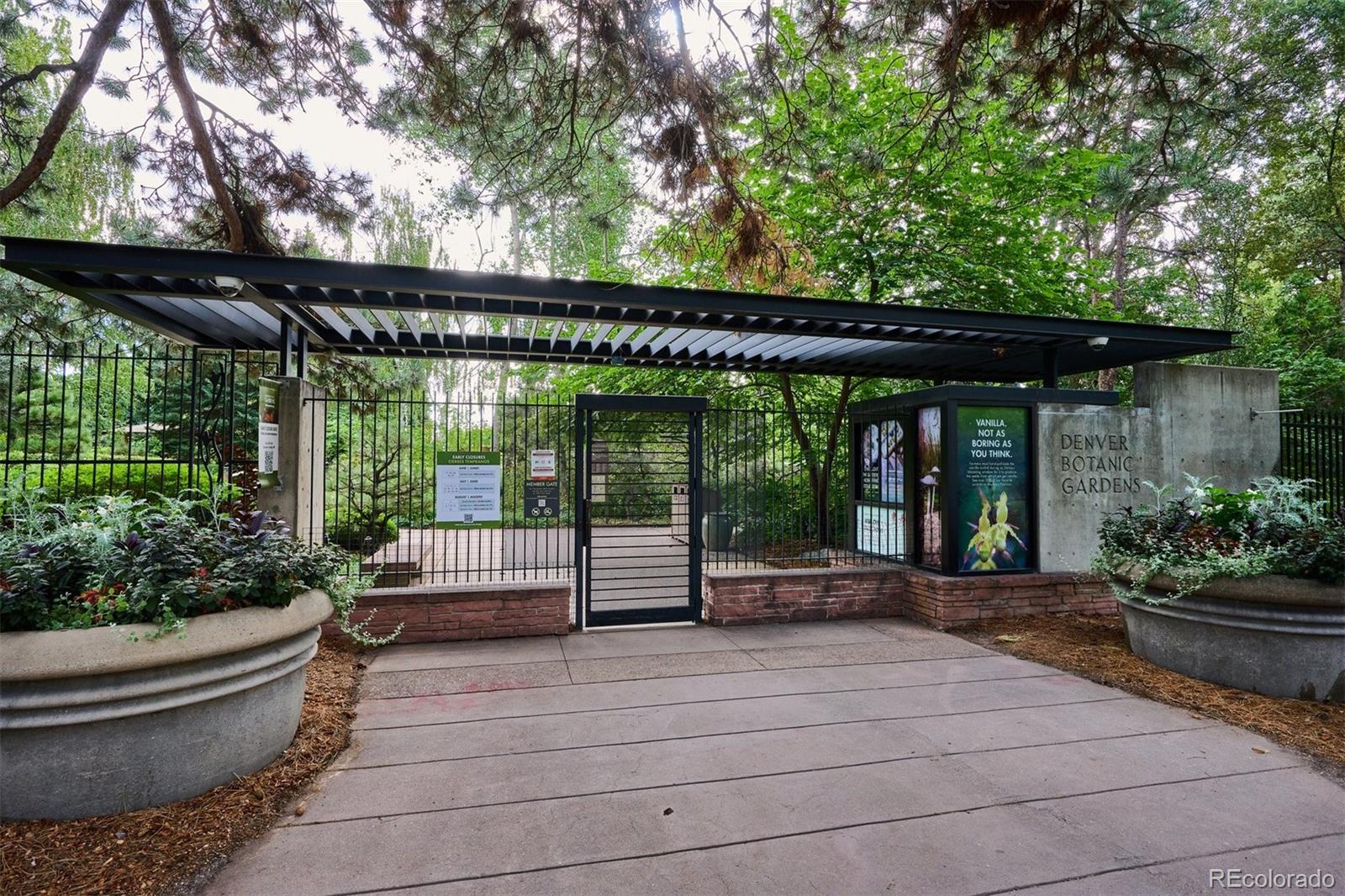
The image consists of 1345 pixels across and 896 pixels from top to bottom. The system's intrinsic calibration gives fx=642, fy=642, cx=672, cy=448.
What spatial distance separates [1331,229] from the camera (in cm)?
1293

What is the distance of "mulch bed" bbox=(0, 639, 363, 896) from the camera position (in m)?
2.49

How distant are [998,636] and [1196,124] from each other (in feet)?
16.5

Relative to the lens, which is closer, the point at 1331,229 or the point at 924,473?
the point at 924,473

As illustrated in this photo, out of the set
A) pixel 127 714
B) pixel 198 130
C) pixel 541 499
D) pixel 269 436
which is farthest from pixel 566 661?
pixel 198 130

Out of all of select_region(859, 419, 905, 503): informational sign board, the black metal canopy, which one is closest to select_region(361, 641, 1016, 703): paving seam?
select_region(859, 419, 905, 503): informational sign board

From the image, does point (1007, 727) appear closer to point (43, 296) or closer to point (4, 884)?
point (4, 884)

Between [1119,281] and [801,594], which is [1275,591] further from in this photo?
[1119,281]

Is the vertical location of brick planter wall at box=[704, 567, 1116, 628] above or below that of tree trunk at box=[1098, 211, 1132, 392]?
below

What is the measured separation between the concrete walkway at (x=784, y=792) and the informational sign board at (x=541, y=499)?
179 cm

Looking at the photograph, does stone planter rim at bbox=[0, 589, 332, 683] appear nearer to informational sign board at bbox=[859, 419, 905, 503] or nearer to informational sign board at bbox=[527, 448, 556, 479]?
informational sign board at bbox=[527, 448, 556, 479]

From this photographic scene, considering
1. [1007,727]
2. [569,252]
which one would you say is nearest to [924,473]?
[1007,727]

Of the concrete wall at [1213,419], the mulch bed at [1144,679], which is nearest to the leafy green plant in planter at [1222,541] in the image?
the mulch bed at [1144,679]

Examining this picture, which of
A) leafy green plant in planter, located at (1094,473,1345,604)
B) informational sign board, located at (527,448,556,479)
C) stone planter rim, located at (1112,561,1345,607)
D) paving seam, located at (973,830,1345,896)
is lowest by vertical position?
paving seam, located at (973,830,1345,896)

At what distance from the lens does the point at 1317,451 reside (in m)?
8.52
